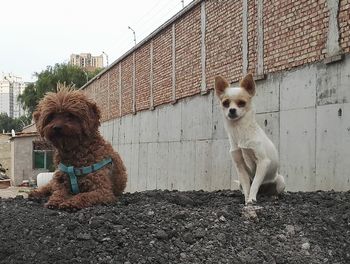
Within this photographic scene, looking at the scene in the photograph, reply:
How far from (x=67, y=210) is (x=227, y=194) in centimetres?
212

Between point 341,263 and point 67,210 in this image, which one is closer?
point 341,263

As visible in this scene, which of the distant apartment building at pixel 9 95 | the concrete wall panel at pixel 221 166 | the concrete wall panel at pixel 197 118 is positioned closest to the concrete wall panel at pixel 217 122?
the concrete wall panel at pixel 221 166

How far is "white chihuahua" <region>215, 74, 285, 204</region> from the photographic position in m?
5.03

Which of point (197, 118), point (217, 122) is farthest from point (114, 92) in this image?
point (217, 122)

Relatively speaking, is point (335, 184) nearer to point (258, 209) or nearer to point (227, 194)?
point (227, 194)

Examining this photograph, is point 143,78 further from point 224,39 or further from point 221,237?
point 221,237

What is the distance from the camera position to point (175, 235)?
12.4 feet

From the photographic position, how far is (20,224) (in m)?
4.18

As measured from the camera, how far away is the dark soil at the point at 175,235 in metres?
3.58

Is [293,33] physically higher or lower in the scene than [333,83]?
higher

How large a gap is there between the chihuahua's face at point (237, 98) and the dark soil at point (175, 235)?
37.6 inches

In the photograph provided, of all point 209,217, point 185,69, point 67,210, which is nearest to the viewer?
point 209,217

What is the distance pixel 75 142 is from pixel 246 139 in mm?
1671

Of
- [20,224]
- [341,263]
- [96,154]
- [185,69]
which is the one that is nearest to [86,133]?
[96,154]
